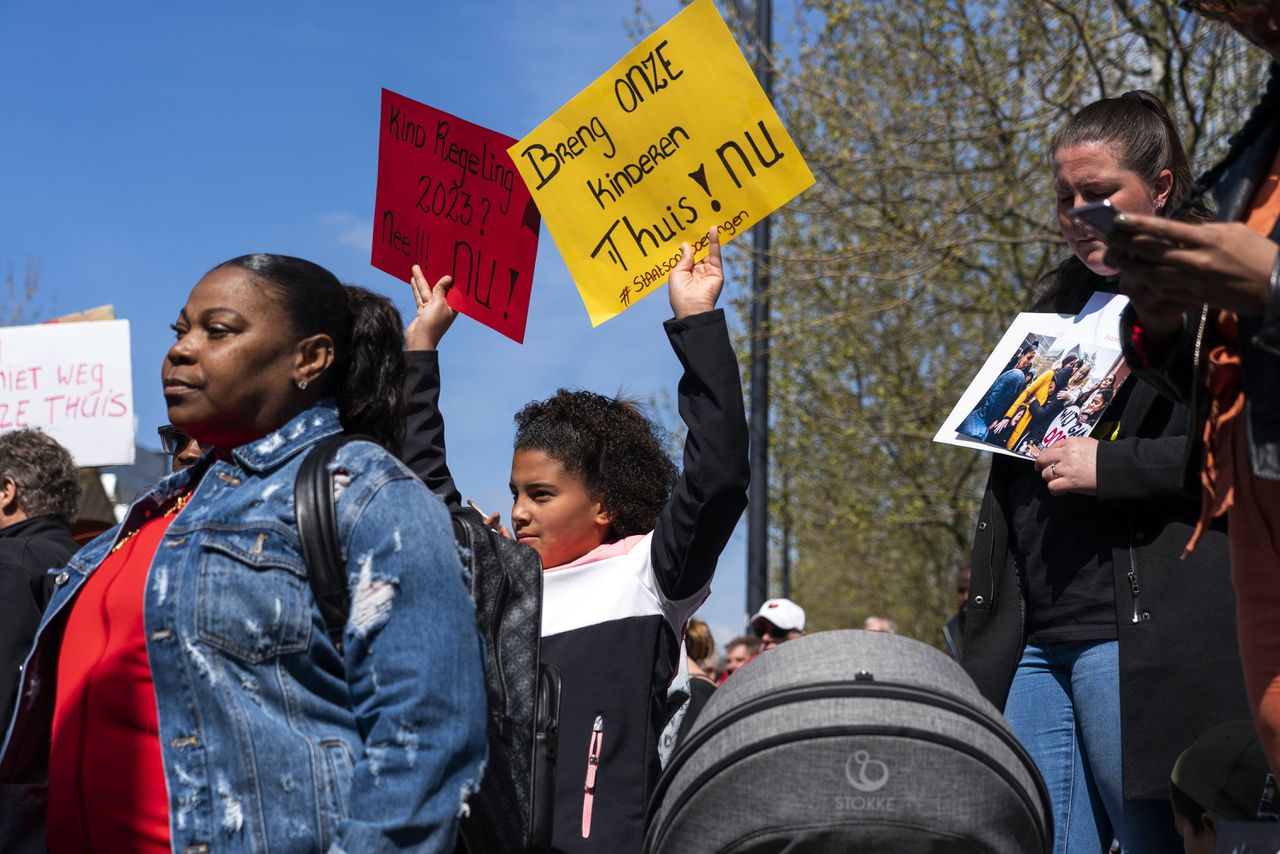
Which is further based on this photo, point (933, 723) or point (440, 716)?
point (933, 723)

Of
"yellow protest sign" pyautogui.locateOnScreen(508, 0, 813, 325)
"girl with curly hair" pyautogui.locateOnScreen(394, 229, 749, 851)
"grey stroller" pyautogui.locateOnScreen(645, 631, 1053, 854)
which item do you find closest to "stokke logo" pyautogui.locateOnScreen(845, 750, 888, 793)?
"grey stroller" pyautogui.locateOnScreen(645, 631, 1053, 854)

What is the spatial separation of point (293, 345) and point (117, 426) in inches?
212

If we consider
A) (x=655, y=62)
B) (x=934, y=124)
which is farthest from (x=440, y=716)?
(x=934, y=124)

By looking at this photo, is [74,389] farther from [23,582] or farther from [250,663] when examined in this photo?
[250,663]

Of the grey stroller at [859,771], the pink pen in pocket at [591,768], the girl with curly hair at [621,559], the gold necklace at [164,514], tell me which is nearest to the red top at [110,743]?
the gold necklace at [164,514]

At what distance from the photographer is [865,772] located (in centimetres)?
245

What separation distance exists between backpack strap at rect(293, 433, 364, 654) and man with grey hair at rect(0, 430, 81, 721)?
1.95 meters

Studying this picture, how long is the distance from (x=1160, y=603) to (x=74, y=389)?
5859mm

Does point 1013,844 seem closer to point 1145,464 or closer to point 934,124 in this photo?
point 1145,464

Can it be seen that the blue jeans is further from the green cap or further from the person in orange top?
the person in orange top

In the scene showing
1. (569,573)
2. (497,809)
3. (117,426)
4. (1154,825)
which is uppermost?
(117,426)

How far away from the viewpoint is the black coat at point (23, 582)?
4199 mm

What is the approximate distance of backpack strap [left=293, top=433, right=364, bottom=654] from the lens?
7.83ft

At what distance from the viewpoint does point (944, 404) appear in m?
15.7
